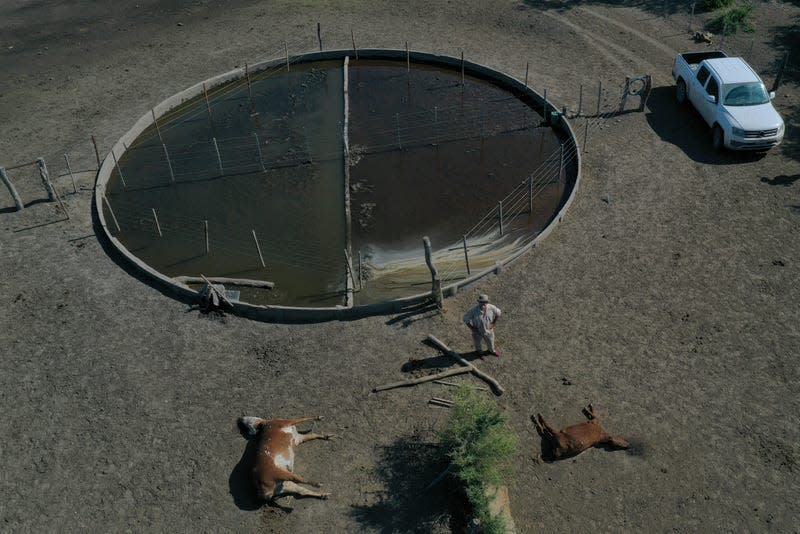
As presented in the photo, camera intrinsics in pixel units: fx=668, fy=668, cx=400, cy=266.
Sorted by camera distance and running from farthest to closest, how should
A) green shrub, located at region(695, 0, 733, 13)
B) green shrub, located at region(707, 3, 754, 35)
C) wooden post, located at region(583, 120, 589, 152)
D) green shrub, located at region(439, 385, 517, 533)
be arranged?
green shrub, located at region(695, 0, 733, 13) < green shrub, located at region(707, 3, 754, 35) < wooden post, located at region(583, 120, 589, 152) < green shrub, located at region(439, 385, 517, 533)

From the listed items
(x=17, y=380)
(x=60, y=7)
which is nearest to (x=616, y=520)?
(x=17, y=380)

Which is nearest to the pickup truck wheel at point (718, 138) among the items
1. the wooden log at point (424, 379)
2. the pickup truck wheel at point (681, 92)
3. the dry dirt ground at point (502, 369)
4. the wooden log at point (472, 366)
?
the dry dirt ground at point (502, 369)

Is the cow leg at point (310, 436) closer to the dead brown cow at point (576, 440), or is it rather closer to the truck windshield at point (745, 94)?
the dead brown cow at point (576, 440)

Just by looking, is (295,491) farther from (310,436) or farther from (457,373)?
(457,373)

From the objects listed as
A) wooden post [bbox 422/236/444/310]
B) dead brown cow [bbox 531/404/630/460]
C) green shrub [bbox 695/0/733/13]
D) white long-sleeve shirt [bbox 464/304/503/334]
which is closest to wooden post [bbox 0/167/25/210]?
wooden post [bbox 422/236/444/310]

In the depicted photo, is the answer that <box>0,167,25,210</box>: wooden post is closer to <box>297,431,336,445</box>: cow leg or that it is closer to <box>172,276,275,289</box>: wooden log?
<box>172,276,275,289</box>: wooden log

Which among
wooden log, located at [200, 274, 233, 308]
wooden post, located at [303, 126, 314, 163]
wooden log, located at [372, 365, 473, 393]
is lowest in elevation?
wooden log, located at [372, 365, 473, 393]

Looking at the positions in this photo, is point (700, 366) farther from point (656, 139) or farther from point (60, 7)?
point (60, 7)
